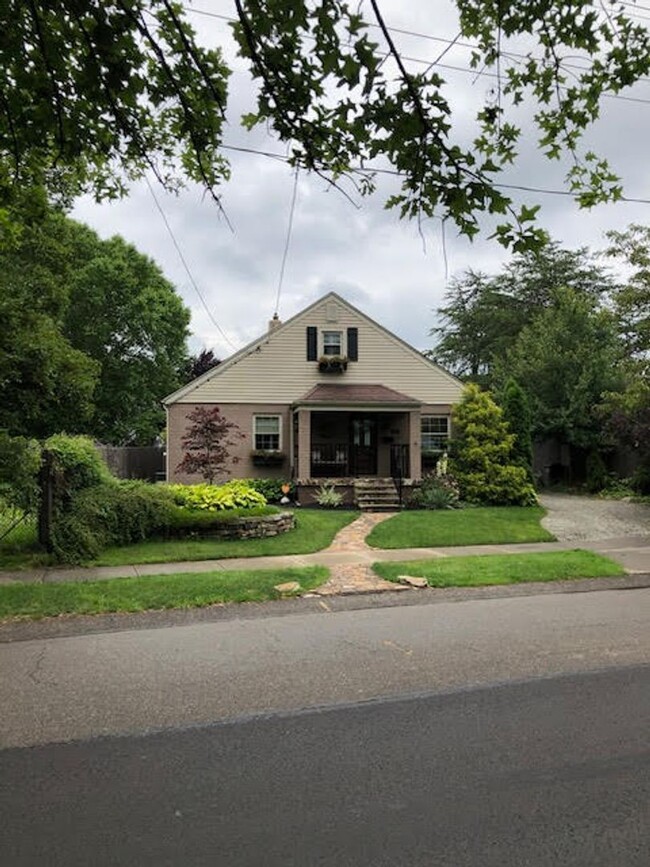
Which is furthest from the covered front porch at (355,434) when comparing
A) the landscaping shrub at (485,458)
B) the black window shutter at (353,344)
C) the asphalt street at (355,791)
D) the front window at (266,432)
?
the asphalt street at (355,791)

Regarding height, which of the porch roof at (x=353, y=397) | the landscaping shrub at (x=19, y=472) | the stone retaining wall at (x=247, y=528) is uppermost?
the porch roof at (x=353, y=397)

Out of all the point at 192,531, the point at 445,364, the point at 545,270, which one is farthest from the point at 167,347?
the point at 192,531

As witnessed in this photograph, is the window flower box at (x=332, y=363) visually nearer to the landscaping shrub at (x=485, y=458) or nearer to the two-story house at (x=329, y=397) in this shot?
the two-story house at (x=329, y=397)

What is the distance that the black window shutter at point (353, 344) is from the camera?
2267 cm

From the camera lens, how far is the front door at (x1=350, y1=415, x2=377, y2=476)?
22562 mm

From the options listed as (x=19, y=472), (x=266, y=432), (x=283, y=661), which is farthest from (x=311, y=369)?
(x=283, y=661)

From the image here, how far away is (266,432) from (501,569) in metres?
13.0

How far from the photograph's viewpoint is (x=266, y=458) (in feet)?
71.3

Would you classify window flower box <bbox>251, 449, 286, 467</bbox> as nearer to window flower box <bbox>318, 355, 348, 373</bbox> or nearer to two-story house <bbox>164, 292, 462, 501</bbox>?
Result: two-story house <bbox>164, 292, 462, 501</bbox>

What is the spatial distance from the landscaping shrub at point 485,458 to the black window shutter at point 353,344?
3.89 metres

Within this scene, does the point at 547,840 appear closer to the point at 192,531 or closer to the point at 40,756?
the point at 40,756

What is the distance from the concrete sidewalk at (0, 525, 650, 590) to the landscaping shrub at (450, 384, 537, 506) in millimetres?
5389

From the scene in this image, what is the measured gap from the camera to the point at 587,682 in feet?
16.4

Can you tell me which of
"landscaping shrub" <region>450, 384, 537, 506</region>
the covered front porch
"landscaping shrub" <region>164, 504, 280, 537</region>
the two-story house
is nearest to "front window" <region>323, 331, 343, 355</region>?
the two-story house
